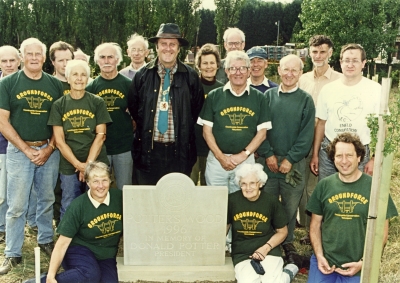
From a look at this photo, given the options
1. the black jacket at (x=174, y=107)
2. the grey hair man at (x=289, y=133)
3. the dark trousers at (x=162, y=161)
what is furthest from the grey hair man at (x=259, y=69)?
the dark trousers at (x=162, y=161)

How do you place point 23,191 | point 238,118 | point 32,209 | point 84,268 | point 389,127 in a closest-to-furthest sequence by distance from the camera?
1. point 389,127
2. point 84,268
3. point 23,191
4. point 238,118
5. point 32,209

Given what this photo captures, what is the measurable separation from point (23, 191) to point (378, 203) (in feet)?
11.2

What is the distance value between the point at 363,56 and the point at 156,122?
7.56 feet

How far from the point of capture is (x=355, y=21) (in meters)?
Answer: 25.1

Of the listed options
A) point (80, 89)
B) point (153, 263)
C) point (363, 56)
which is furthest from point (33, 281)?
point (363, 56)

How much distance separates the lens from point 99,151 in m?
4.92

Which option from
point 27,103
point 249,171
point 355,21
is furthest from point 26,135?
point 355,21

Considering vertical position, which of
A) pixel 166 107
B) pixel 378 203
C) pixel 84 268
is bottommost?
pixel 84 268

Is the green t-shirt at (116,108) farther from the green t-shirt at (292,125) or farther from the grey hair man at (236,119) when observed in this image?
the green t-shirt at (292,125)

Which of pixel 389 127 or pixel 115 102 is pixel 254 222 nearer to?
pixel 389 127

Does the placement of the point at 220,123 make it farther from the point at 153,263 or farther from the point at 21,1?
the point at 21,1

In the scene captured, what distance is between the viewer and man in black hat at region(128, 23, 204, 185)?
5199mm

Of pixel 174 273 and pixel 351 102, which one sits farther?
pixel 351 102

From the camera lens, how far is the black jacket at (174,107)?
5.20m
